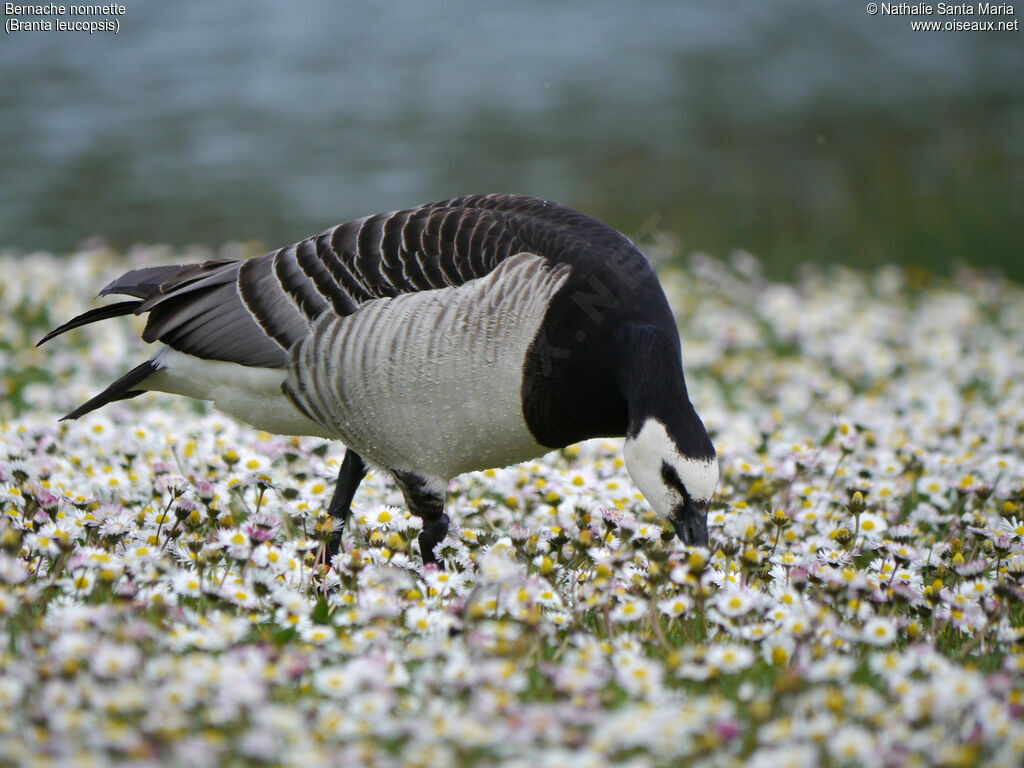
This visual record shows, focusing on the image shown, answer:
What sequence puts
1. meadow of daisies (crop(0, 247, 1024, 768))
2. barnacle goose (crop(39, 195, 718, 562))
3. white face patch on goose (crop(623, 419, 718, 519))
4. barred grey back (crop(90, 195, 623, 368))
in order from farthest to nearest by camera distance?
barred grey back (crop(90, 195, 623, 368))
barnacle goose (crop(39, 195, 718, 562))
white face patch on goose (crop(623, 419, 718, 519))
meadow of daisies (crop(0, 247, 1024, 768))

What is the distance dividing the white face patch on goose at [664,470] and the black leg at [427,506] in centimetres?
89

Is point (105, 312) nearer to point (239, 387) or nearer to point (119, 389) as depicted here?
point (119, 389)

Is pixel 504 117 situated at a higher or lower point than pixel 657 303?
lower

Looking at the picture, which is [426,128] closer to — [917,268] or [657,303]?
[917,268]

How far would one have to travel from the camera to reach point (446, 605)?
376 cm

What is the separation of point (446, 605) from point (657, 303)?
1.56 m

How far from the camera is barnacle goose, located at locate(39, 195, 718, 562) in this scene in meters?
4.33

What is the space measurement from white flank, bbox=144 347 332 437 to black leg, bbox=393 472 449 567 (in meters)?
0.47

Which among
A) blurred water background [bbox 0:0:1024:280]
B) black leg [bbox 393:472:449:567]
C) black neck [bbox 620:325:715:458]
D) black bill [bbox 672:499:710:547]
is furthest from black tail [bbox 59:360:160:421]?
blurred water background [bbox 0:0:1024:280]

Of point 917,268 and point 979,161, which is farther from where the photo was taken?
point 979,161

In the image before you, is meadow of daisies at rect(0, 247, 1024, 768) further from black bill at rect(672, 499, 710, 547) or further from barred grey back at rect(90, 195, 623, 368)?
barred grey back at rect(90, 195, 623, 368)

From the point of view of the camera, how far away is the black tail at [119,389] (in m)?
4.98

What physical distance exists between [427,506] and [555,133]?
35.0 ft

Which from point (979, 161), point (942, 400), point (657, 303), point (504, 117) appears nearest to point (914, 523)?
point (657, 303)
